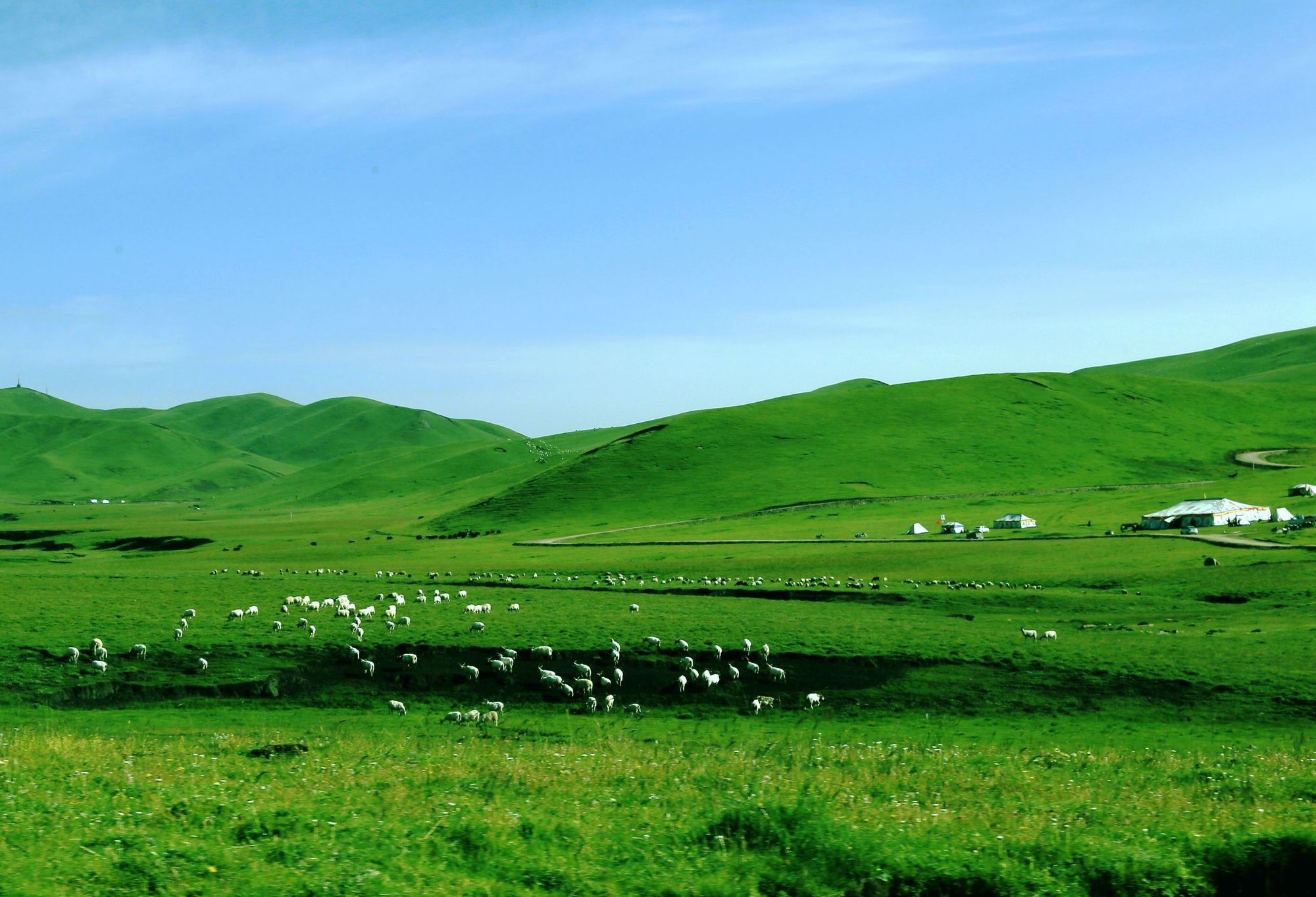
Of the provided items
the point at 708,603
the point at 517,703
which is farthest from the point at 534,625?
the point at 708,603

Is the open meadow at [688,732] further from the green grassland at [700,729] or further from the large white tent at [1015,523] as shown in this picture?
the large white tent at [1015,523]

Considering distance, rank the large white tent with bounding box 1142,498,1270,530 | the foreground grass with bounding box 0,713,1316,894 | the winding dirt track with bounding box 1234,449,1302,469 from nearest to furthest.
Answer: the foreground grass with bounding box 0,713,1316,894, the large white tent with bounding box 1142,498,1270,530, the winding dirt track with bounding box 1234,449,1302,469

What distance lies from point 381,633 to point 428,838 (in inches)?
1230

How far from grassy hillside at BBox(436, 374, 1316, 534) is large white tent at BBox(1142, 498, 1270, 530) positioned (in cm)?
4808

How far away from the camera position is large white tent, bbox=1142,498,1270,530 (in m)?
97.9

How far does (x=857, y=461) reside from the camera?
17050 cm

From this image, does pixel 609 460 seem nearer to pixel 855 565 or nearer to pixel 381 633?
pixel 855 565

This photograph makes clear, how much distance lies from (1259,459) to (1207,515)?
263ft

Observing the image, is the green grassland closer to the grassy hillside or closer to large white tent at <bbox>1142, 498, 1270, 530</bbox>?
large white tent at <bbox>1142, 498, 1270, 530</bbox>

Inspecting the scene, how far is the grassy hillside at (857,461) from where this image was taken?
152m

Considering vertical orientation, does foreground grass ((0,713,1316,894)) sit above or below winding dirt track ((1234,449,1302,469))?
below

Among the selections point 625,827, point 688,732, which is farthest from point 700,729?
point 625,827

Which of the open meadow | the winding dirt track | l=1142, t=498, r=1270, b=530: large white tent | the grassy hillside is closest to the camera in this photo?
the open meadow

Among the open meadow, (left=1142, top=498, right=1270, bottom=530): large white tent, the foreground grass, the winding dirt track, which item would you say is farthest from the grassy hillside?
the foreground grass
